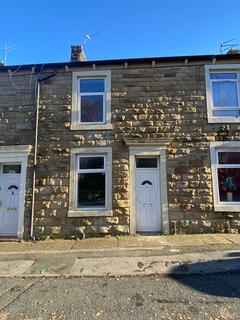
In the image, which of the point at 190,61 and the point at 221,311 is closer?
the point at 221,311

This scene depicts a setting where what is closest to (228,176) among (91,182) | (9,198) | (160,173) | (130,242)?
(160,173)

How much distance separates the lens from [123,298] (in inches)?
181

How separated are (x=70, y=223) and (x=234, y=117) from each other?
699cm

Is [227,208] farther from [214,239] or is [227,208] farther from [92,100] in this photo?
[92,100]

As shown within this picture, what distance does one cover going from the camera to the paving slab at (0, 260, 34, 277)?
6058mm

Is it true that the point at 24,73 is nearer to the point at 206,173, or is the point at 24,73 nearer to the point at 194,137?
the point at 194,137

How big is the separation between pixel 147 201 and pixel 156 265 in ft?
12.5

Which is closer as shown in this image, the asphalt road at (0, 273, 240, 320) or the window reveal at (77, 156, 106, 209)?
the asphalt road at (0, 273, 240, 320)

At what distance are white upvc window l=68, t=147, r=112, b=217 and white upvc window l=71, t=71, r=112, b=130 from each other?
1.15 m

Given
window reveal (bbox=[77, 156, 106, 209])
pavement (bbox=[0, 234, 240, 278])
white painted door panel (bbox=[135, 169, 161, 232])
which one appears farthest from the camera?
window reveal (bbox=[77, 156, 106, 209])

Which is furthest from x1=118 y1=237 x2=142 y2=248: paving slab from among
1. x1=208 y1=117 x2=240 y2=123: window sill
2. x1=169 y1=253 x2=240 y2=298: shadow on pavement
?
x1=208 y1=117 x2=240 y2=123: window sill

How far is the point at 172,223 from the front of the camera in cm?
965

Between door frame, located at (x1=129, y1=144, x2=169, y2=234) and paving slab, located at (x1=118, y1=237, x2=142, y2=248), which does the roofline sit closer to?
door frame, located at (x1=129, y1=144, x2=169, y2=234)

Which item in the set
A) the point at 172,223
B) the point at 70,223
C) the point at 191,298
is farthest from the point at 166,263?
the point at 70,223
